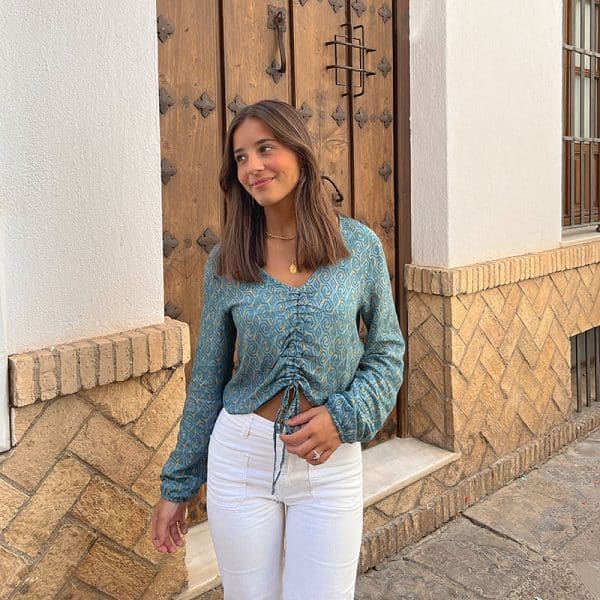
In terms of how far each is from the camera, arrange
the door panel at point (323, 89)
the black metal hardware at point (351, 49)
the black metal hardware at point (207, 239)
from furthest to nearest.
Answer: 1. the black metal hardware at point (351, 49)
2. the door panel at point (323, 89)
3. the black metal hardware at point (207, 239)

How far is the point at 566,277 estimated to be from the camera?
442 cm

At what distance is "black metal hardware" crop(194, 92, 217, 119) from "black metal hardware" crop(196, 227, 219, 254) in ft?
1.55

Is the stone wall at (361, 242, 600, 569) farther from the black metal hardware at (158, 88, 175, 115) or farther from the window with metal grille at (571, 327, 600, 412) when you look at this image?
the black metal hardware at (158, 88, 175, 115)

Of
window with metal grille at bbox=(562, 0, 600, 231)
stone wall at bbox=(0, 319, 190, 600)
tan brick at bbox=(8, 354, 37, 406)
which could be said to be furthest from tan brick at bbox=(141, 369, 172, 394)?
window with metal grille at bbox=(562, 0, 600, 231)

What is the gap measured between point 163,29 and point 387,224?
1.59m

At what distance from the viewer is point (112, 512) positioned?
219 cm

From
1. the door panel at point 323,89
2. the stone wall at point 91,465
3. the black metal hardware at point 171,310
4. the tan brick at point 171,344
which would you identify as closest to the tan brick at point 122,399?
the stone wall at point 91,465

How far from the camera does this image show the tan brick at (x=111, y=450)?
211 cm

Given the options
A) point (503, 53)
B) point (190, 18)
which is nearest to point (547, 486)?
point (503, 53)

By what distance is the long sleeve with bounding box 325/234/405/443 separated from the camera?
1690 millimetres

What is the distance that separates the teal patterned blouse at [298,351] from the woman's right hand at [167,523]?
3 cm

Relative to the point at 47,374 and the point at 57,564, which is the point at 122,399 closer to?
the point at 47,374

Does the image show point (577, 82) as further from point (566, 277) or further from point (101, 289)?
point (101, 289)

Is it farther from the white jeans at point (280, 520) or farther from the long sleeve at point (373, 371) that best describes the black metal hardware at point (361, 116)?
the white jeans at point (280, 520)
